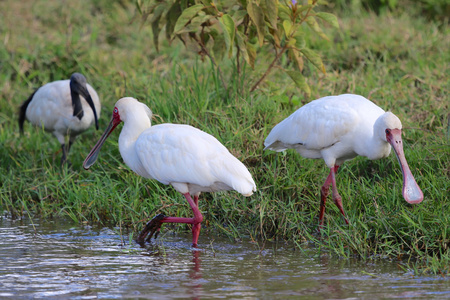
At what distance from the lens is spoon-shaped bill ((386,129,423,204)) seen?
5.26 m

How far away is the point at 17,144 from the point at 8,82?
6.44ft

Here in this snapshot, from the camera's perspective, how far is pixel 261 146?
6777mm

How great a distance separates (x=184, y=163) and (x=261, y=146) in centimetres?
126

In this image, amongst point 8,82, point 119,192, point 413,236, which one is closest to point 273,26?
point 119,192

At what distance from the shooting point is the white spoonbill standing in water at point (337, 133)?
5.65 metres

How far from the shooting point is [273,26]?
6.73 meters

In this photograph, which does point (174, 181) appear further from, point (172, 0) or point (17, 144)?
point (17, 144)

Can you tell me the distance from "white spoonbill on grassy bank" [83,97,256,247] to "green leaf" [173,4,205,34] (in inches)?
46.3

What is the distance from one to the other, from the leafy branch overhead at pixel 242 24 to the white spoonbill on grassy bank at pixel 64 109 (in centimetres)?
156

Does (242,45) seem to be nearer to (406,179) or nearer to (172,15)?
(172,15)

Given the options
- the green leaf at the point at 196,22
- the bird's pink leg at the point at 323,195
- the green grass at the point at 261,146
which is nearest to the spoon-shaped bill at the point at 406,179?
the green grass at the point at 261,146

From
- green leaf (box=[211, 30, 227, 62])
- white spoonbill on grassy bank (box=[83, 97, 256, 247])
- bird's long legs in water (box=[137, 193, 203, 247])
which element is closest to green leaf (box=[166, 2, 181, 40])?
green leaf (box=[211, 30, 227, 62])

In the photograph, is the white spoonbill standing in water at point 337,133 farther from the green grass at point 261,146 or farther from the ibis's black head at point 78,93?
the ibis's black head at point 78,93

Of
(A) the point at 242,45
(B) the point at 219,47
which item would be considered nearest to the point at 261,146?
(A) the point at 242,45
